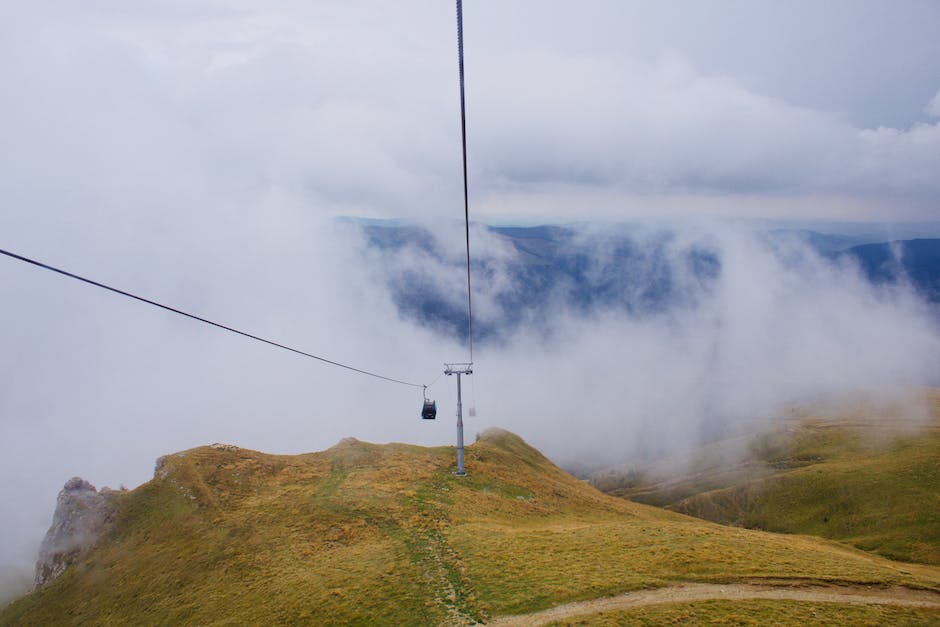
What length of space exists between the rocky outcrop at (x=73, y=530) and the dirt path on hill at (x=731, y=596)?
185ft

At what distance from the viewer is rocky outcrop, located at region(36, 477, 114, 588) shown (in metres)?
59.9

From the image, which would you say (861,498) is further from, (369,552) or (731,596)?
(369,552)

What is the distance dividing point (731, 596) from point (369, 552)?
97.1 ft

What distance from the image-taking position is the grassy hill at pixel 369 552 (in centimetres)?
3659

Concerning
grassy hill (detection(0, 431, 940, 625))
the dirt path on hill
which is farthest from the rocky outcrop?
the dirt path on hill

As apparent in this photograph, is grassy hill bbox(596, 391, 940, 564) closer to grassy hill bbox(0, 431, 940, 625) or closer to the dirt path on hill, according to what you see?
grassy hill bbox(0, 431, 940, 625)

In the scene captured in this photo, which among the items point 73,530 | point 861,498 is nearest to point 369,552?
point 73,530

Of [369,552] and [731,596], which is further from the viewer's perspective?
[369,552]

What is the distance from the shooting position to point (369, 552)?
4516 centimetres

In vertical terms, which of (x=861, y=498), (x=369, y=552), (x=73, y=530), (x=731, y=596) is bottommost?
(x=861, y=498)

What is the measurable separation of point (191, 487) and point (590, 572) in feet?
163

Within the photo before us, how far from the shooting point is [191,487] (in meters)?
60.9

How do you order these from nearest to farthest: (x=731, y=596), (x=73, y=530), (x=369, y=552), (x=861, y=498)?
(x=731, y=596), (x=369, y=552), (x=73, y=530), (x=861, y=498)

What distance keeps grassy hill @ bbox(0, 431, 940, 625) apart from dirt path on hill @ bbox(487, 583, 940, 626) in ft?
2.71
